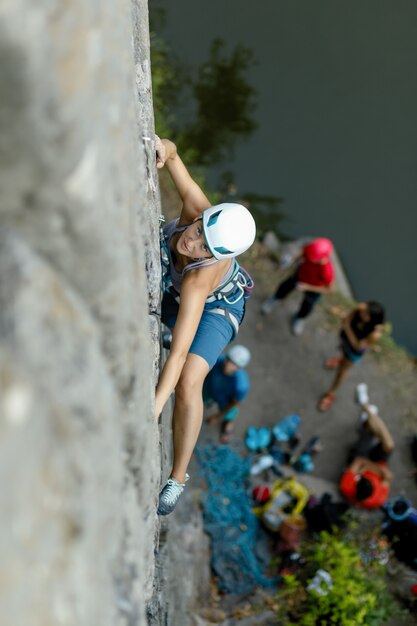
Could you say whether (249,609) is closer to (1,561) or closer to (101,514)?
(101,514)

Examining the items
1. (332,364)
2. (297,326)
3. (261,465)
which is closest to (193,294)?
(261,465)

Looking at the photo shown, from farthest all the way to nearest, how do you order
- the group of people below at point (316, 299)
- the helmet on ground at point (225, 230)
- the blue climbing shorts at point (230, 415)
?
the blue climbing shorts at point (230, 415) → the group of people below at point (316, 299) → the helmet on ground at point (225, 230)

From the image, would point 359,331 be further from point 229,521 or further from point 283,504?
point 229,521

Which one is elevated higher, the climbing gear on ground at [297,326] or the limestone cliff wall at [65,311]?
the limestone cliff wall at [65,311]

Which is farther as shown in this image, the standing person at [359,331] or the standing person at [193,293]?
the standing person at [359,331]

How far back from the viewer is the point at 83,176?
169cm

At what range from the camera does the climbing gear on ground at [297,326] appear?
8.39m

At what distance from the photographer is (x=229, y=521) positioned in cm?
669

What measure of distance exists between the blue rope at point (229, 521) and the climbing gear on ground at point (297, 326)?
2029 millimetres

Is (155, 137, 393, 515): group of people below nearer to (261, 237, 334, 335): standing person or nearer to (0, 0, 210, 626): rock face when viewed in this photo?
(0, 0, 210, 626): rock face

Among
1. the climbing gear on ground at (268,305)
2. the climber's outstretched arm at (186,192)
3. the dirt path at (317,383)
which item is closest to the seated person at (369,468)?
the dirt path at (317,383)

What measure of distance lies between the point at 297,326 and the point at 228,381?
2187 millimetres

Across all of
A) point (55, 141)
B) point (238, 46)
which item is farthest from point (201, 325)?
point (238, 46)

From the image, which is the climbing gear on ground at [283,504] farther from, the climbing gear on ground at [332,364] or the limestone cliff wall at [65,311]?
the limestone cliff wall at [65,311]
